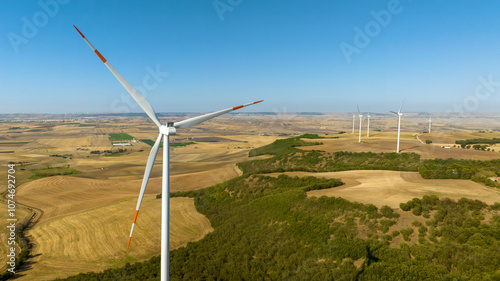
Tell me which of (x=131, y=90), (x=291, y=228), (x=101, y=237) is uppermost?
(x=131, y=90)

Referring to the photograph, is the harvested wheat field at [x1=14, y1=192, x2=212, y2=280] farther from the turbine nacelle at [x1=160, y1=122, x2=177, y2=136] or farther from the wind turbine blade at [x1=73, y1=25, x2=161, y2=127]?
the turbine nacelle at [x1=160, y1=122, x2=177, y2=136]

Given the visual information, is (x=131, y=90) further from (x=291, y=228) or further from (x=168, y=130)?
(x=291, y=228)

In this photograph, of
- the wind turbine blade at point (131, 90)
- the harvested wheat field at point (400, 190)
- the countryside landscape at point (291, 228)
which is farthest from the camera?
the harvested wheat field at point (400, 190)

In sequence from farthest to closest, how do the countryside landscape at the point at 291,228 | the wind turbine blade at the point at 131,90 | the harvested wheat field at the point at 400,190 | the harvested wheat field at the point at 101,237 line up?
the harvested wheat field at the point at 400,190, the harvested wheat field at the point at 101,237, the countryside landscape at the point at 291,228, the wind turbine blade at the point at 131,90

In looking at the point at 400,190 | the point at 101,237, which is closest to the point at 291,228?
the point at 400,190

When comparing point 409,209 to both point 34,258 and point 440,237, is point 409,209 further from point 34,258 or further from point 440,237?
point 34,258

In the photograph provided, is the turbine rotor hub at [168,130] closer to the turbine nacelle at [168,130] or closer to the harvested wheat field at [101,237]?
the turbine nacelle at [168,130]

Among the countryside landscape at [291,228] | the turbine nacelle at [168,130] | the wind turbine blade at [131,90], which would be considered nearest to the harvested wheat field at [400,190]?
the countryside landscape at [291,228]

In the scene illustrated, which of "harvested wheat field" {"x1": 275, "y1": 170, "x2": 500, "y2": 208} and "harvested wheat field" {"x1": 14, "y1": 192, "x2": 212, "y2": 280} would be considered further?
"harvested wheat field" {"x1": 275, "y1": 170, "x2": 500, "y2": 208}

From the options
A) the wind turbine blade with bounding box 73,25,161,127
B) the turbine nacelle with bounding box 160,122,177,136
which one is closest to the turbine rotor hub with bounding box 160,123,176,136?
the turbine nacelle with bounding box 160,122,177,136
